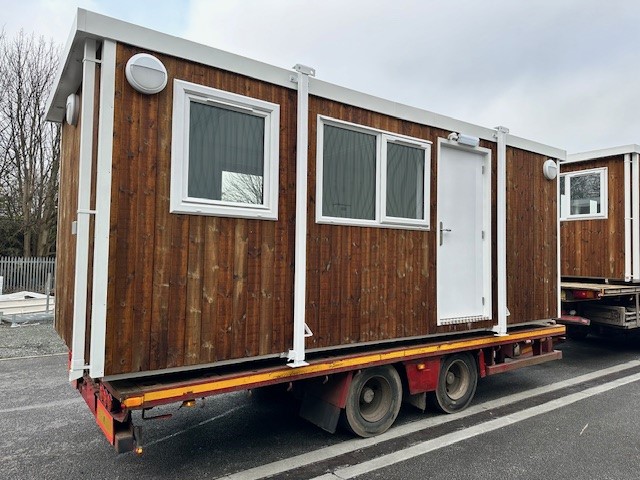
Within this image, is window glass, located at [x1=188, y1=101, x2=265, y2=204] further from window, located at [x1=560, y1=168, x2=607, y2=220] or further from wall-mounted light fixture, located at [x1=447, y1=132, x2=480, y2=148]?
window, located at [x1=560, y1=168, x2=607, y2=220]

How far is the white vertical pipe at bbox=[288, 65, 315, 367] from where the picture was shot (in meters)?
4.10

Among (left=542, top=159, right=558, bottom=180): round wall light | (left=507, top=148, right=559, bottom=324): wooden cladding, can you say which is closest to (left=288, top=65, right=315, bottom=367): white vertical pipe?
(left=507, top=148, right=559, bottom=324): wooden cladding

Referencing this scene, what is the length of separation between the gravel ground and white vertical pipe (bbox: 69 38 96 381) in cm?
643

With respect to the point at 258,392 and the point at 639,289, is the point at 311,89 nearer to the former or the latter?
the point at 258,392

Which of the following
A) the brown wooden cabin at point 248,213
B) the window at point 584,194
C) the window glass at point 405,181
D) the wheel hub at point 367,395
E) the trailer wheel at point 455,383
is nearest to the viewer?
the brown wooden cabin at point 248,213

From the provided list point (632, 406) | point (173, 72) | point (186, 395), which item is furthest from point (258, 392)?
point (632, 406)

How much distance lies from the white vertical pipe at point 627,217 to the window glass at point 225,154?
7797 mm

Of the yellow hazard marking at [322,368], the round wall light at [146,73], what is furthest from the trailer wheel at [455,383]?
the round wall light at [146,73]

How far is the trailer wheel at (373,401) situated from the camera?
14.8 feet

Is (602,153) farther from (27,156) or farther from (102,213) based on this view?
(27,156)

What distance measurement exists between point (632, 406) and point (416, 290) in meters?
3.18

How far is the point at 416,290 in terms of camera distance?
5059 mm

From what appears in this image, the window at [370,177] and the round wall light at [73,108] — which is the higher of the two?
the round wall light at [73,108]

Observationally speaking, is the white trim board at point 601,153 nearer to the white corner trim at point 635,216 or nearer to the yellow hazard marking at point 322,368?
the white corner trim at point 635,216
